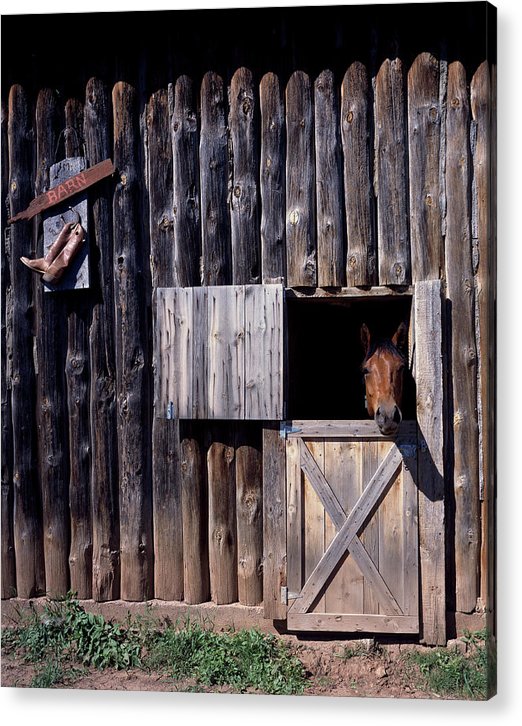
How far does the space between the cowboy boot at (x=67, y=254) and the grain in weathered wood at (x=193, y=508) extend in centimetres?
155

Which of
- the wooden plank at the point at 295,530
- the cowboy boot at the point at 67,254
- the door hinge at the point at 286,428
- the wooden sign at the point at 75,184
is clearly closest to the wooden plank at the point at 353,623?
the wooden plank at the point at 295,530

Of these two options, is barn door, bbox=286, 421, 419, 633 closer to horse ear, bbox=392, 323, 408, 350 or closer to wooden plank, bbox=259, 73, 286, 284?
horse ear, bbox=392, 323, 408, 350

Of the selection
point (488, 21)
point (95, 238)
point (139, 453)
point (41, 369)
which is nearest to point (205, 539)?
point (139, 453)

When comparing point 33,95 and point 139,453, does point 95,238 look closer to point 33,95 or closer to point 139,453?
point 33,95

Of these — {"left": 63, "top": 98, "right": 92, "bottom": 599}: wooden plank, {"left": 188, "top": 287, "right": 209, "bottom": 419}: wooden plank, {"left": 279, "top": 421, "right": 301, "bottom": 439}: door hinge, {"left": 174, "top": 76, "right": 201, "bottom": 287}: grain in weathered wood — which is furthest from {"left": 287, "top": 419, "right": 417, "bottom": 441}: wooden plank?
{"left": 63, "top": 98, "right": 92, "bottom": 599}: wooden plank

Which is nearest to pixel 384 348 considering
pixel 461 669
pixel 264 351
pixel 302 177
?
pixel 264 351

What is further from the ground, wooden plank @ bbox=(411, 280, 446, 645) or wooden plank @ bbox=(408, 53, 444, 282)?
wooden plank @ bbox=(408, 53, 444, 282)

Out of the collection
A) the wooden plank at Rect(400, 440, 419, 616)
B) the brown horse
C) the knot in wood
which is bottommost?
the wooden plank at Rect(400, 440, 419, 616)

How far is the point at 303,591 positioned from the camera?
5.58m

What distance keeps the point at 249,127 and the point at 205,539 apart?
3.20m

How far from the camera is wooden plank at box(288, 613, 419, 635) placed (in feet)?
18.0

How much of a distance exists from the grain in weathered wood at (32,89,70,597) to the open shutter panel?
2.92ft

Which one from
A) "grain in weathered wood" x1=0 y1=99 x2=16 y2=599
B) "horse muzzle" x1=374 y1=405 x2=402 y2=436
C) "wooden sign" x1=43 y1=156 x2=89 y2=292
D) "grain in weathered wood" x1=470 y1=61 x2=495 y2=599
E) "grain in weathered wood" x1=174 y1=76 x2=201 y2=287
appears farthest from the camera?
"grain in weathered wood" x1=0 y1=99 x2=16 y2=599

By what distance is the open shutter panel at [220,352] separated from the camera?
5520 millimetres
